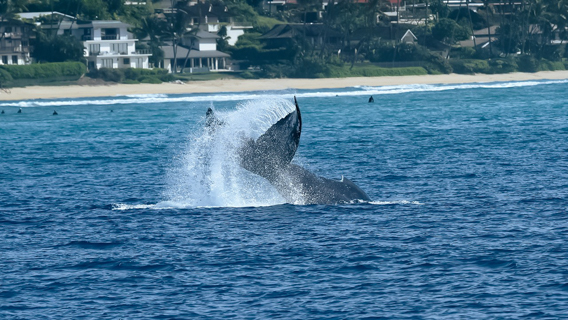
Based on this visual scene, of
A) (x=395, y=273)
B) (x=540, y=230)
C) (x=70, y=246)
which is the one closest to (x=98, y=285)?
(x=70, y=246)

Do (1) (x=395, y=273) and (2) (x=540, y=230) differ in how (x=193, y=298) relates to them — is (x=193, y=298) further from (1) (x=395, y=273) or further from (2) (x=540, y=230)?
(2) (x=540, y=230)

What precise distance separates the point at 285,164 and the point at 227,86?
116998 millimetres

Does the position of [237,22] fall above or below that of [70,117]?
above

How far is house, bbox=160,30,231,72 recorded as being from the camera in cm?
16412

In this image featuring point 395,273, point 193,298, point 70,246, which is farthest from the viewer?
point 70,246

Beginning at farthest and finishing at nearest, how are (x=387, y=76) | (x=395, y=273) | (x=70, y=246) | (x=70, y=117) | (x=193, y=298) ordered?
(x=387, y=76) < (x=70, y=117) < (x=70, y=246) < (x=395, y=273) < (x=193, y=298)

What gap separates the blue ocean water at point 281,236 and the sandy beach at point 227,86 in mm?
75324

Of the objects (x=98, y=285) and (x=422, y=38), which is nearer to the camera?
(x=98, y=285)

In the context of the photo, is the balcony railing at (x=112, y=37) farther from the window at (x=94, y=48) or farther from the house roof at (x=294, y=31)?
the house roof at (x=294, y=31)

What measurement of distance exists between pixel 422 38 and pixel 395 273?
16401 centimetres

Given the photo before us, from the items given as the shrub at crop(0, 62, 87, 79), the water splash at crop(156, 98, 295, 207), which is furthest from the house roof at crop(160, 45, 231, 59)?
the water splash at crop(156, 98, 295, 207)

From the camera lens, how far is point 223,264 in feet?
90.1

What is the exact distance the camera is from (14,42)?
145 metres

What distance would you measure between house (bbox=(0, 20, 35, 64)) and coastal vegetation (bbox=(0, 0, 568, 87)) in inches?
65.6
